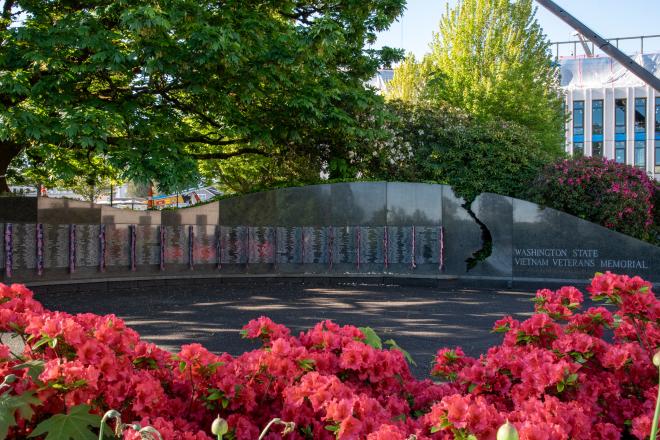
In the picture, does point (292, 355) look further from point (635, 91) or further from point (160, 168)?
point (635, 91)

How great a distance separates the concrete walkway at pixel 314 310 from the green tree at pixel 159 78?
239 centimetres

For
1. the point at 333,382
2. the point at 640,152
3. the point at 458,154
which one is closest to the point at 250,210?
the point at 458,154

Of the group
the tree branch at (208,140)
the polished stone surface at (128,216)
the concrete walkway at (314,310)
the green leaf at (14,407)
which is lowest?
the concrete walkway at (314,310)

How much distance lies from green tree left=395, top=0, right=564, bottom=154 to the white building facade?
Result: 28905mm

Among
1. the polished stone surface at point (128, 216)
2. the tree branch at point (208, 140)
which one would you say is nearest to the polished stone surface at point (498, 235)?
the tree branch at point (208, 140)

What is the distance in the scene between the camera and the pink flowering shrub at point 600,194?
1546 cm

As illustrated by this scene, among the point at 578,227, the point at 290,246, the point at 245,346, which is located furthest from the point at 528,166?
the point at 245,346

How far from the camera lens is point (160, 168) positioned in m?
12.3

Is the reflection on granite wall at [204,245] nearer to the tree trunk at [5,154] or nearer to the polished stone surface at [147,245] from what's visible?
the polished stone surface at [147,245]

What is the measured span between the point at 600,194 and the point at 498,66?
13.7 m

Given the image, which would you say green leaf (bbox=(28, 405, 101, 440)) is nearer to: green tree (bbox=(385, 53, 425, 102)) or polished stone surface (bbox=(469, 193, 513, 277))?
polished stone surface (bbox=(469, 193, 513, 277))

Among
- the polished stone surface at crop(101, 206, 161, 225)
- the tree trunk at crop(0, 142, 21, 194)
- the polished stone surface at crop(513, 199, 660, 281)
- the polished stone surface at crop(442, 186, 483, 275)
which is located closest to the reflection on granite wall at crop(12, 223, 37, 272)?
the polished stone surface at crop(101, 206, 161, 225)

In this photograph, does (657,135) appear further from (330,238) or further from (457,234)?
(330,238)

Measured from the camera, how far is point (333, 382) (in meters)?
2.16
